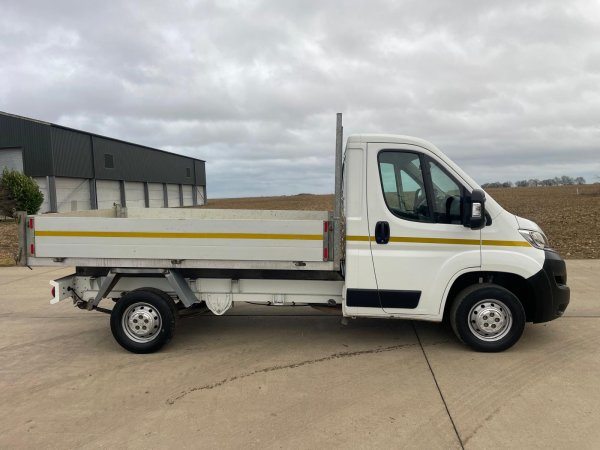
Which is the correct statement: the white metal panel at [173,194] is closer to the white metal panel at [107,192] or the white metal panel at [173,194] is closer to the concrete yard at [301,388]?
the white metal panel at [107,192]

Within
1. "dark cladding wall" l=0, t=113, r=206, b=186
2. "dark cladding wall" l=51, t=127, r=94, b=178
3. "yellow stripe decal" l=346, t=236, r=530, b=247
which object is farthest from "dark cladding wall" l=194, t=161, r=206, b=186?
"yellow stripe decal" l=346, t=236, r=530, b=247

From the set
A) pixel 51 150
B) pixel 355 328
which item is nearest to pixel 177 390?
pixel 355 328

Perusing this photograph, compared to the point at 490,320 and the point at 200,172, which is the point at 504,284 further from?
the point at 200,172

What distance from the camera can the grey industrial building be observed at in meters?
30.2

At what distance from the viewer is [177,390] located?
3.94 meters

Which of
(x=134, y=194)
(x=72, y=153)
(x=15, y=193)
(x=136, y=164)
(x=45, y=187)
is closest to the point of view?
(x=15, y=193)

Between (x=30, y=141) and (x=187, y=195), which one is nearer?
(x=30, y=141)

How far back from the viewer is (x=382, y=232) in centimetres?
452

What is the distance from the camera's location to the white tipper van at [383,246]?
4500 millimetres

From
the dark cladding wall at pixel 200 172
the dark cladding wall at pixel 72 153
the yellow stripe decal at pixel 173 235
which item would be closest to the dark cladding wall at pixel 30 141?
the dark cladding wall at pixel 72 153

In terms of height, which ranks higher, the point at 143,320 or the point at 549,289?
the point at 549,289

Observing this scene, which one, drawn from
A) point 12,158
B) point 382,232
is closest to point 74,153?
point 12,158

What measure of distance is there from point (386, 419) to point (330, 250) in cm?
171

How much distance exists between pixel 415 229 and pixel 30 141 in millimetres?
32678
